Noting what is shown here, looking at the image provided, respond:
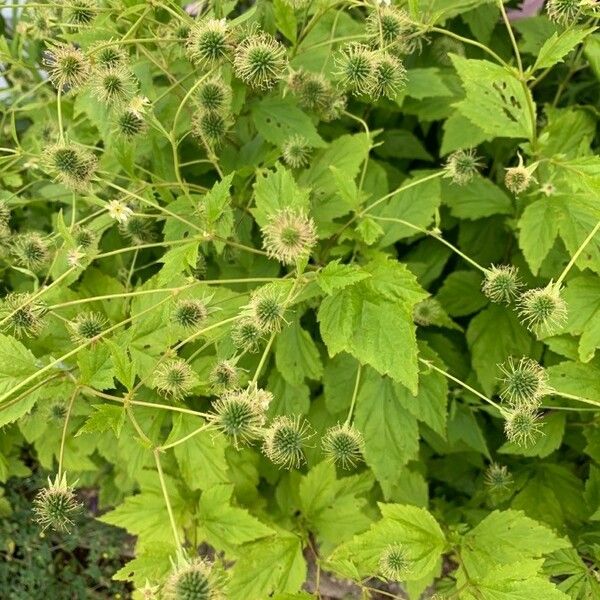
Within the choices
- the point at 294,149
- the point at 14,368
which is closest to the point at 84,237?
the point at 14,368

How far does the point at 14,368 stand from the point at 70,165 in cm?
46

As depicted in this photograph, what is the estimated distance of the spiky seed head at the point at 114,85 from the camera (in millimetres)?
1405

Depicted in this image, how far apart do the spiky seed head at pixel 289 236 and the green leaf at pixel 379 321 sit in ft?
0.55

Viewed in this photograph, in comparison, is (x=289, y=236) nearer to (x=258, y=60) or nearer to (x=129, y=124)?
(x=258, y=60)

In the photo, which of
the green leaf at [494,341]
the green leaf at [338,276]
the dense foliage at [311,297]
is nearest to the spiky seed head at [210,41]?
the dense foliage at [311,297]

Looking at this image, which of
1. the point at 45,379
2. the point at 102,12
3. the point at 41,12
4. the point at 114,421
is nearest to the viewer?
the point at 114,421

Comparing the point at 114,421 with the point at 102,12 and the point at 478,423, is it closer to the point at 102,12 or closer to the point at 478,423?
the point at 102,12

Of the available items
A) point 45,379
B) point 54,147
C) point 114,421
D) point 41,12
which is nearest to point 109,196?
point 54,147

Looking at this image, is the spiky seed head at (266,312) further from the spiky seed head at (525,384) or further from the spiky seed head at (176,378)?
the spiky seed head at (525,384)

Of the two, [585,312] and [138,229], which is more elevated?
[138,229]

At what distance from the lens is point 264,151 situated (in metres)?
1.80

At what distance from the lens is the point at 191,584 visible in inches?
40.9

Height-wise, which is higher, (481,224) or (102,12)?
(102,12)

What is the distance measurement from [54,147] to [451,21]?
1367mm
